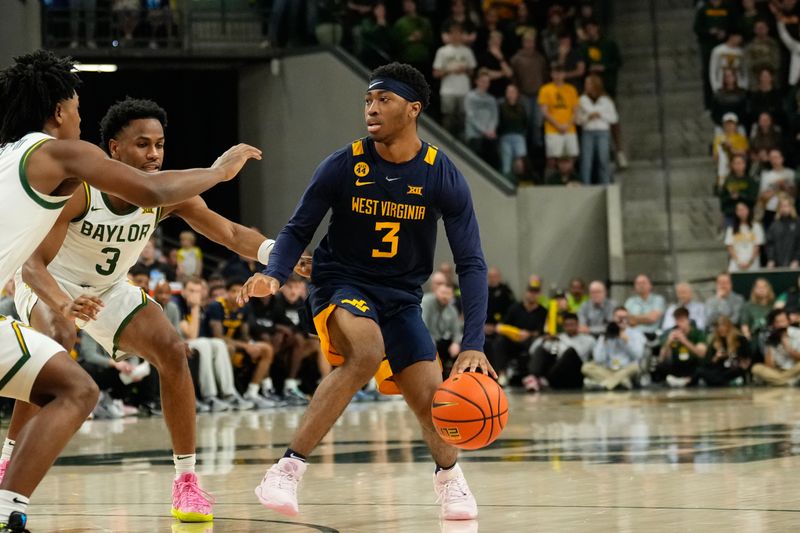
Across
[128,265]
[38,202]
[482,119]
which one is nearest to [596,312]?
[482,119]

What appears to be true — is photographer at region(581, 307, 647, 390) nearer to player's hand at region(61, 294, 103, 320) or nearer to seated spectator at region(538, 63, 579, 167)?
seated spectator at region(538, 63, 579, 167)

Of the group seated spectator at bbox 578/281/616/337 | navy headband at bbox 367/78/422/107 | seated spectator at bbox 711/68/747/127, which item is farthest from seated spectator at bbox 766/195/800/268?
navy headband at bbox 367/78/422/107

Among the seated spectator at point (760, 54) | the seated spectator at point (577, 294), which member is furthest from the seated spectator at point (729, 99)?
the seated spectator at point (577, 294)

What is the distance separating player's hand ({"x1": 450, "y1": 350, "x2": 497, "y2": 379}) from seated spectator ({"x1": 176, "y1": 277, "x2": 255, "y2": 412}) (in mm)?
9532

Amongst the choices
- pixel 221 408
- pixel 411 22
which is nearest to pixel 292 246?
pixel 221 408

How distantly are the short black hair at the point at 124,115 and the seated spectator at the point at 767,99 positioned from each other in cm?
1558

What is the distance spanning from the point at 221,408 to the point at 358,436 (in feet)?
15.0

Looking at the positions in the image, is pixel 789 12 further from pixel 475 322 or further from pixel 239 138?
pixel 475 322

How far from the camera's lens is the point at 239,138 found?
22.8 meters

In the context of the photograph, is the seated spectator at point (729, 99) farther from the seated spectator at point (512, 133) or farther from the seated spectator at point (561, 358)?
the seated spectator at point (561, 358)

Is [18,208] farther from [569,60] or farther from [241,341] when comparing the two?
[569,60]

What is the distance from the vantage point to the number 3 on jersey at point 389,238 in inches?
Result: 255

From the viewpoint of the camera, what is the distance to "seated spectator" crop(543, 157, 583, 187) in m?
21.0

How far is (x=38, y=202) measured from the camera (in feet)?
16.8
